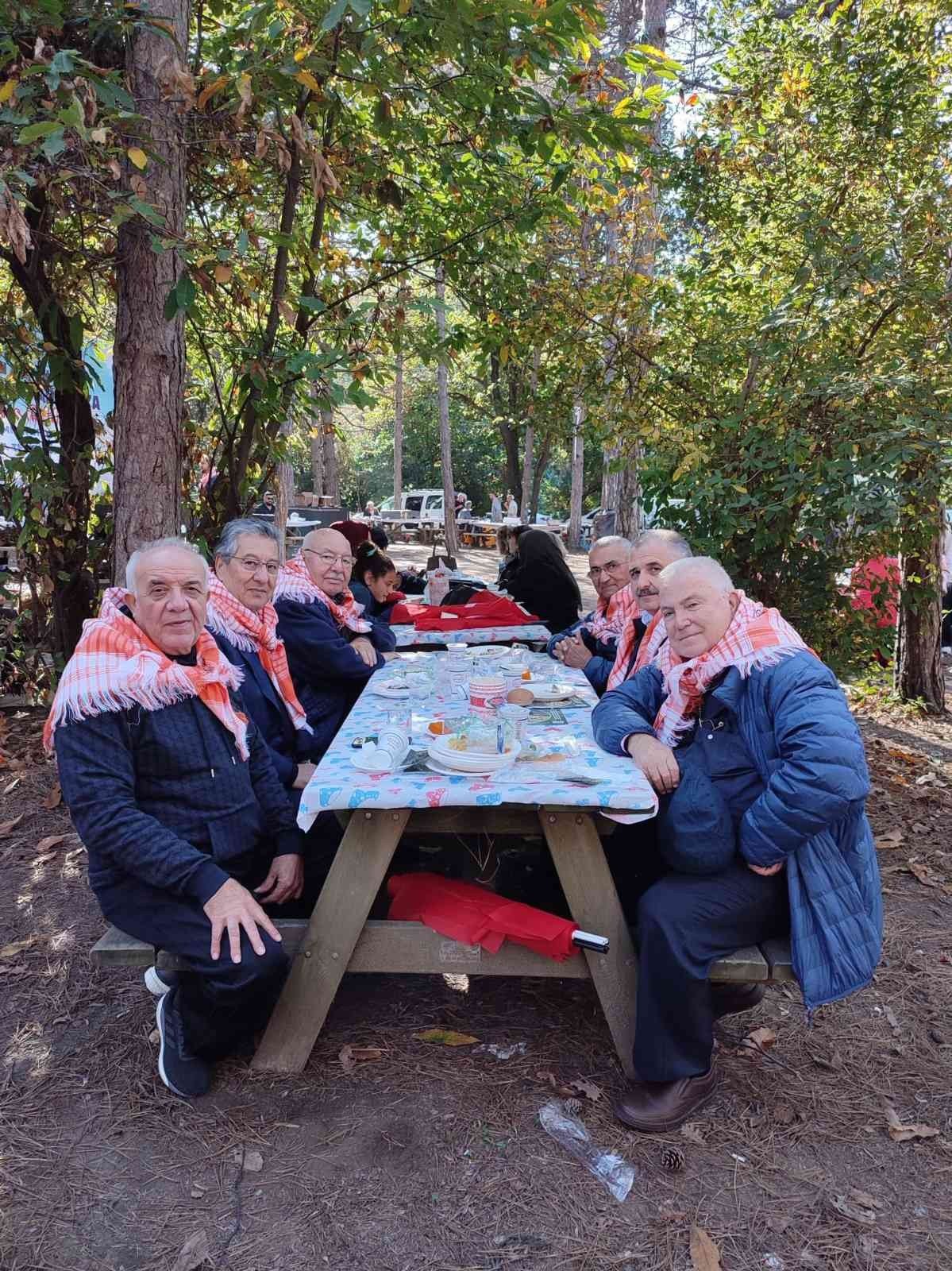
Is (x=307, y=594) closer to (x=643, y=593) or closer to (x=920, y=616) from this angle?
(x=643, y=593)

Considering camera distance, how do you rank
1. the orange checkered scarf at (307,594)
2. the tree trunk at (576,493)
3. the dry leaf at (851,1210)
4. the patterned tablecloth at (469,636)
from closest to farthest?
the dry leaf at (851,1210) < the orange checkered scarf at (307,594) < the patterned tablecloth at (469,636) < the tree trunk at (576,493)

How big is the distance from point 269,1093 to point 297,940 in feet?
1.40

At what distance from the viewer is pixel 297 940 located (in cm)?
255

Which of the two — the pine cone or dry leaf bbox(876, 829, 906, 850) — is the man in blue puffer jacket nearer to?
the pine cone

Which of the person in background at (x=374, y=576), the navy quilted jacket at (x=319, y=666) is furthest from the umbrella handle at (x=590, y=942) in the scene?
the person in background at (x=374, y=576)

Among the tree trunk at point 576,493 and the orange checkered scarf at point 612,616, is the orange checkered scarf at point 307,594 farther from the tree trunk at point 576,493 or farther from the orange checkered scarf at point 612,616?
the tree trunk at point 576,493

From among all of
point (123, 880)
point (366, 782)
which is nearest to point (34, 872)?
point (123, 880)

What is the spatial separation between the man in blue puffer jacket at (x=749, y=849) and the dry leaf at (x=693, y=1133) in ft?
0.07

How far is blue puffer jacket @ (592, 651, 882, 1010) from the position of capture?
218 cm

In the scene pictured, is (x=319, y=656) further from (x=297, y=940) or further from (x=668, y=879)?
(x=668, y=879)

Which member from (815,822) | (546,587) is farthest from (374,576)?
(815,822)

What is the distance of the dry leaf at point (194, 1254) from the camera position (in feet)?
6.34

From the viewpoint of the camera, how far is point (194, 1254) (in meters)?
1.97

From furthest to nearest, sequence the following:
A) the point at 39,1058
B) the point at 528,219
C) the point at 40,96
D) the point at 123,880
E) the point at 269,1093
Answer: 1. the point at 528,219
2. the point at 40,96
3. the point at 39,1058
4. the point at 269,1093
5. the point at 123,880
